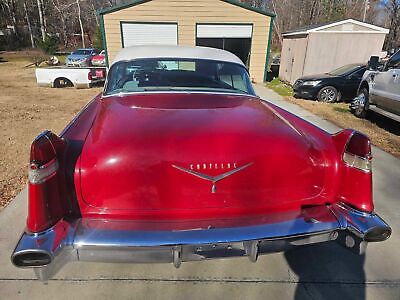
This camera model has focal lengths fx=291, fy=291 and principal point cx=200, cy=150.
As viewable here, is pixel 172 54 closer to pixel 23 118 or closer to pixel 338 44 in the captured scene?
pixel 23 118

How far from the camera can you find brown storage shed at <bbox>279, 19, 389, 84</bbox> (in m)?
12.6

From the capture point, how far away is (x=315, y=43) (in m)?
12.7

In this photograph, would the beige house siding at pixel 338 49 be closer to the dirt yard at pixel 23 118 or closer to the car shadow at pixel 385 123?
the car shadow at pixel 385 123

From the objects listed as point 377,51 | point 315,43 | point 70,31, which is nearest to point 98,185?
point 315,43

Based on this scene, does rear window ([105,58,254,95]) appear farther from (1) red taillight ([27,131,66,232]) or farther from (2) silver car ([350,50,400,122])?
(2) silver car ([350,50,400,122])

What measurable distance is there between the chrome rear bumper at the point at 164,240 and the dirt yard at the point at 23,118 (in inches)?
85.5

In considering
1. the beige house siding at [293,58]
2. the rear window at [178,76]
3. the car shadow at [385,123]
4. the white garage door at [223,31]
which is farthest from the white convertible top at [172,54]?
the white garage door at [223,31]

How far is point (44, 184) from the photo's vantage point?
1729mm

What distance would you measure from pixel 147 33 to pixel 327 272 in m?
13.9

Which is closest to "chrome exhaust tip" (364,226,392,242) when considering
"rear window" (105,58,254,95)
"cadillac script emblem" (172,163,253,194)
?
"cadillac script emblem" (172,163,253,194)

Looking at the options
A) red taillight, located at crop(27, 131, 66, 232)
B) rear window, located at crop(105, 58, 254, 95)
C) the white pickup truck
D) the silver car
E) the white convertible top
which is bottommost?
the white pickup truck

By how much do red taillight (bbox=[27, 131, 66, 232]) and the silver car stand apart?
6274mm

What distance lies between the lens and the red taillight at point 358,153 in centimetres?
204

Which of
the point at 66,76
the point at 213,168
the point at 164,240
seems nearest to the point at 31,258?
Result: the point at 164,240
